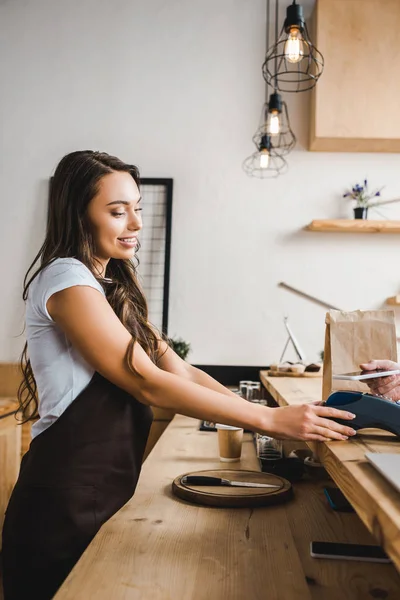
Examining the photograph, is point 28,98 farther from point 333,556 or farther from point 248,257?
point 333,556

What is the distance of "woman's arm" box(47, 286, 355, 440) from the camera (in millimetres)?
1266

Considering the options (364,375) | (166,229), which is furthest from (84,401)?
(166,229)

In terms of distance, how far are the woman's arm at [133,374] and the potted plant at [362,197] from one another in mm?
2734

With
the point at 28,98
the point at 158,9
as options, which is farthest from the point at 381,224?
the point at 28,98

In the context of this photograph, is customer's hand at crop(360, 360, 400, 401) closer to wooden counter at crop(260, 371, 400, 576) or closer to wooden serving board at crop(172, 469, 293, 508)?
wooden counter at crop(260, 371, 400, 576)

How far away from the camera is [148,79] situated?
404 cm

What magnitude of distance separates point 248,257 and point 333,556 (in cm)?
286

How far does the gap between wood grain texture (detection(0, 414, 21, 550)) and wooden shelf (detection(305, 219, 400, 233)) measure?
2.06m

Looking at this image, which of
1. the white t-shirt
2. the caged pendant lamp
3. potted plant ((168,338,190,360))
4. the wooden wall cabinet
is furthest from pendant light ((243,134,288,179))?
the white t-shirt

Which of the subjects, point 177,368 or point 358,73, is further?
point 358,73

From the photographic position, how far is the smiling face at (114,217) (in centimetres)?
148

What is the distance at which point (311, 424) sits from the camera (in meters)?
1.20

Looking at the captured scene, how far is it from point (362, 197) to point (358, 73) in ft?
2.36

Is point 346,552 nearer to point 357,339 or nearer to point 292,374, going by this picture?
point 357,339
